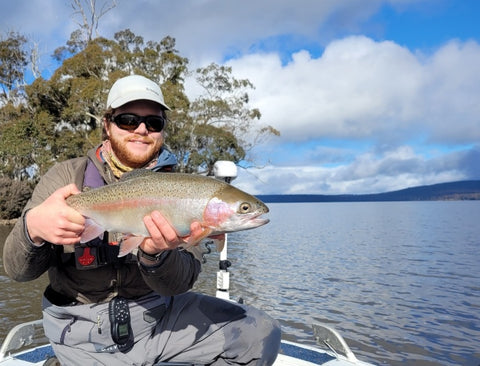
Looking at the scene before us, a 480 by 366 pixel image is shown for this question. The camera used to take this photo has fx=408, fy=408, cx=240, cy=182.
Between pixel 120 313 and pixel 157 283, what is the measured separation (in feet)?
1.51

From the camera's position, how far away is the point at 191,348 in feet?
11.0

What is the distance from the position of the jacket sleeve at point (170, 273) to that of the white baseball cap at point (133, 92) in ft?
4.52

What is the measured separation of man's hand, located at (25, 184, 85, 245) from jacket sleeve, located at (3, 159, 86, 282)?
0.25m

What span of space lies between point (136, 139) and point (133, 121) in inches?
6.6

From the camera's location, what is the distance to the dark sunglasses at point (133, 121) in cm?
359

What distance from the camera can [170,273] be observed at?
2.87 meters

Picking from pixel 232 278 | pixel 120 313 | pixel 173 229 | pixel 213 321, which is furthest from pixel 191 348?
pixel 232 278

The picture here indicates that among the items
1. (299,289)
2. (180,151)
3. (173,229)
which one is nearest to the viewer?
(173,229)

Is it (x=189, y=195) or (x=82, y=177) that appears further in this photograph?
(x=82, y=177)

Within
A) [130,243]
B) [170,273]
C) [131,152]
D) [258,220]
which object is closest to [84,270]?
[130,243]

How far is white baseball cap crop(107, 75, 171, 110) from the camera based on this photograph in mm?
3520

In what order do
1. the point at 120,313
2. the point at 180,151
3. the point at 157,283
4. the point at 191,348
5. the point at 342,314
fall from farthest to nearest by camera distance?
the point at 180,151, the point at 342,314, the point at 191,348, the point at 120,313, the point at 157,283

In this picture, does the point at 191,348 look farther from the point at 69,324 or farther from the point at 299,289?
the point at 299,289

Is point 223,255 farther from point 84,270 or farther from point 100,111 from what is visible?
point 100,111
